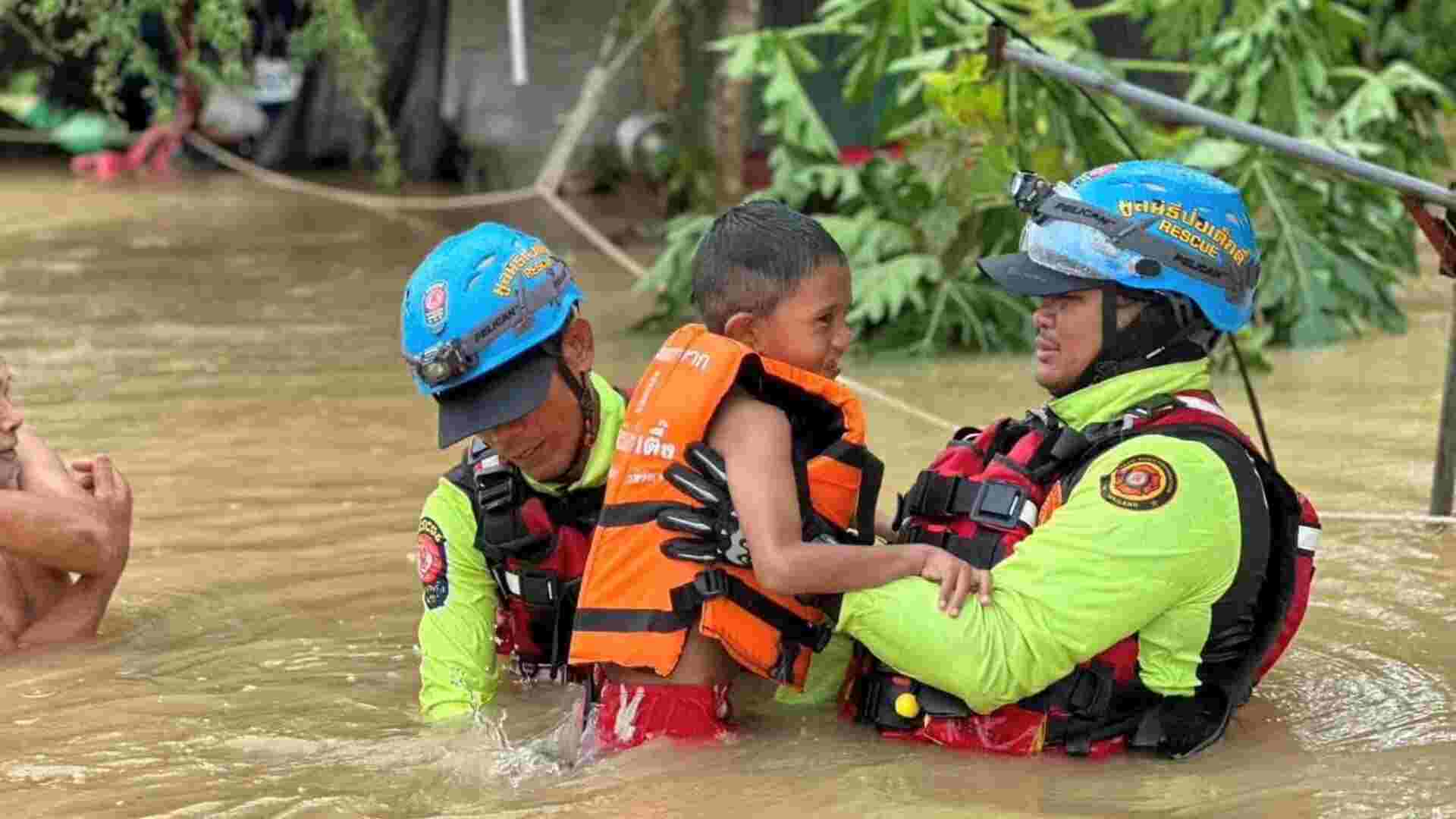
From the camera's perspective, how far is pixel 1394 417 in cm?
872

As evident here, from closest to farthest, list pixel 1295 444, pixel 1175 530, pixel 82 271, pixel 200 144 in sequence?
pixel 1175 530
pixel 1295 444
pixel 82 271
pixel 200 144

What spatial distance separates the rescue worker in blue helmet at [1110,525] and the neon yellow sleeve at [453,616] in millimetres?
918

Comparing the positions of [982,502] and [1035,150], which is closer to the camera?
[982,502]

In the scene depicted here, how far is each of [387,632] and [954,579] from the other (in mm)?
2250

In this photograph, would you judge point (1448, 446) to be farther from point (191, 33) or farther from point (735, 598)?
point (191, 33)

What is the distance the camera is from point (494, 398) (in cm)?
453

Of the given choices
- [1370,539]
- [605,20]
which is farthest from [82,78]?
[1370,539]

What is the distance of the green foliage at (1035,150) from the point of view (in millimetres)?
9773

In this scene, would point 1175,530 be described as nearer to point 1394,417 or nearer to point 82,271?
point 1394,417

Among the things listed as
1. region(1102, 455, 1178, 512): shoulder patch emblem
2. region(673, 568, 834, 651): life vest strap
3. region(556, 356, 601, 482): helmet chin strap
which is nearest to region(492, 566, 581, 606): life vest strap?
region(556, 356, 601, 482): helmet chin strap

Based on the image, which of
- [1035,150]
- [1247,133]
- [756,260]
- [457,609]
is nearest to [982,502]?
[756,260]

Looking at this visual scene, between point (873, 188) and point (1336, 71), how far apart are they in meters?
2.52

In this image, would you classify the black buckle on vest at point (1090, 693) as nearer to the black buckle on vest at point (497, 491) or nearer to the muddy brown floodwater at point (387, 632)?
the muddy brown floodwater at point (387, 632)

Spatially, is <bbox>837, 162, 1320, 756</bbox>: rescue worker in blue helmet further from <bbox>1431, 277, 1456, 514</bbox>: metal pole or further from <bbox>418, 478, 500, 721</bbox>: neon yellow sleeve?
<bbox>1431, 277, 1456, 514</bbox>: metal pole
